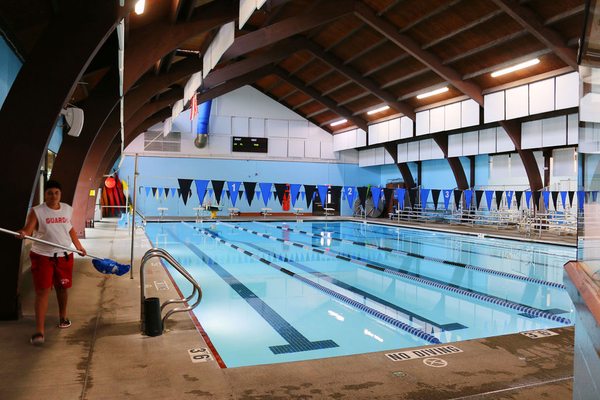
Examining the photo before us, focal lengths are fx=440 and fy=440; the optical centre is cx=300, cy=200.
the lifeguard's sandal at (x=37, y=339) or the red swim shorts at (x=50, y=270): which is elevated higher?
the red swim shorts at (x=50, y=270)

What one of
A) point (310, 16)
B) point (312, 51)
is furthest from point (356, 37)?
point (310, 16)

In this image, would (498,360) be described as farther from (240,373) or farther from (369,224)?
(369,224)

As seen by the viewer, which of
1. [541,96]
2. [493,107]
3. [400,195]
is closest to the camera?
[541,96]

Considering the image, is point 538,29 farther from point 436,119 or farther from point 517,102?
point 436,119

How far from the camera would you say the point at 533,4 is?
10.6 meters

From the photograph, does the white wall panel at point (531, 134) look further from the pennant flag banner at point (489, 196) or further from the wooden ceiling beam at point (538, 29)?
the wooden ceiling beam at point (538, 29)

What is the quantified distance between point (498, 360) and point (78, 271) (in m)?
5.69

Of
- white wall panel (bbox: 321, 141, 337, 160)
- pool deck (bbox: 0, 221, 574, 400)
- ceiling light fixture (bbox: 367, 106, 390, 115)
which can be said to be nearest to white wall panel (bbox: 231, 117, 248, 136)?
white wall panel (bbox: 321, 141, 337, 160)

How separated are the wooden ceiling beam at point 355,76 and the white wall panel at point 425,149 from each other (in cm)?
203

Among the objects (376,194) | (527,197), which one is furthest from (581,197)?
(376,194)

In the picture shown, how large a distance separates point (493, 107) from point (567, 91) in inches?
103

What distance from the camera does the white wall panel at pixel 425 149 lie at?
63.3 ft

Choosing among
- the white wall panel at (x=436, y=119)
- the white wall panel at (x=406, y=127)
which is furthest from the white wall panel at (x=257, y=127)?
the white wall panel at (x=436, y=119)

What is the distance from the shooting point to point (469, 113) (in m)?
15.5
